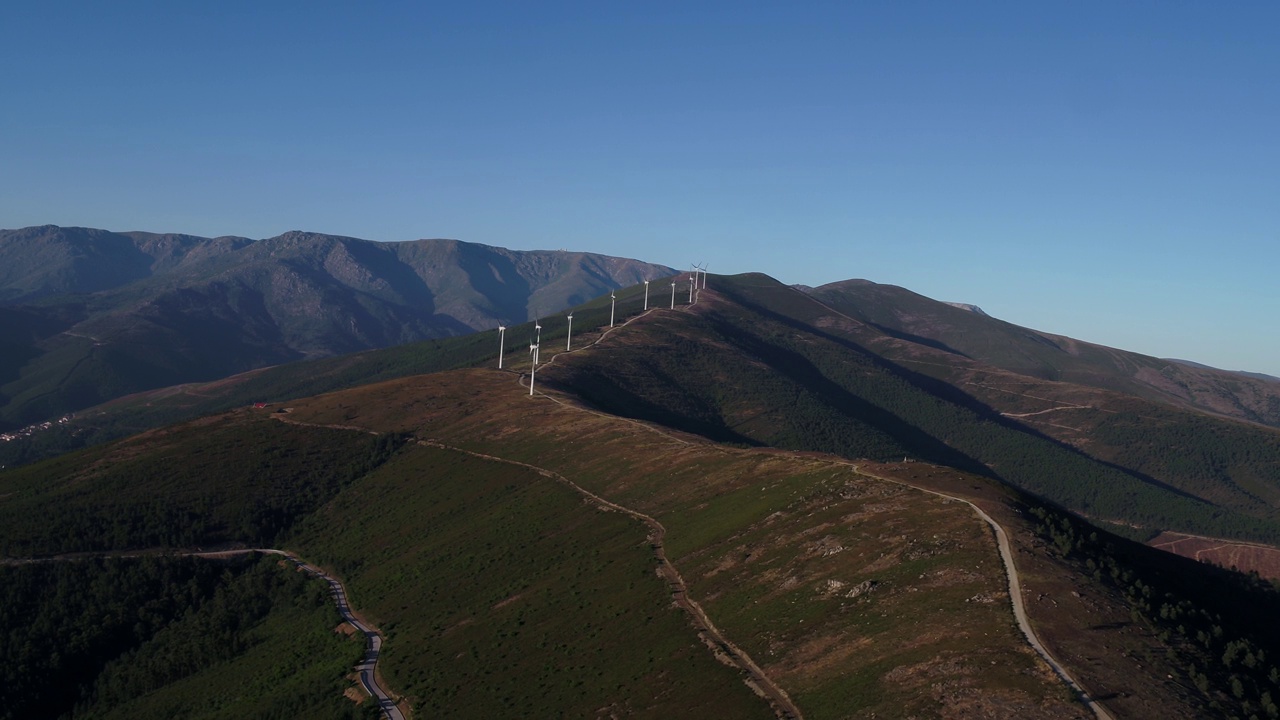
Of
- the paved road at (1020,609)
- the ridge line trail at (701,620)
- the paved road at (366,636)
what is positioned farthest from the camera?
the paved road at (366,636)

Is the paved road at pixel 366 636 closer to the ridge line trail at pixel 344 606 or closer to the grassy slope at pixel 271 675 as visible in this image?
the ridge line trail at pixel 344 606

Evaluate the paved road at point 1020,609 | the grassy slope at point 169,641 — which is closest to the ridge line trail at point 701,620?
the paved road at point 1020,609

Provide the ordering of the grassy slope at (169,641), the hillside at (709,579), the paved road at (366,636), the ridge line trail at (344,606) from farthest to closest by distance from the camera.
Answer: the grassy slope at (169,641), the ridge line trail at (344,606), the paved road at (366,636), the hillside at (709,579)

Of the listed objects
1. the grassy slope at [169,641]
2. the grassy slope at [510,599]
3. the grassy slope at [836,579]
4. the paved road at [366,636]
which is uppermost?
the grassy slope at [836,579]

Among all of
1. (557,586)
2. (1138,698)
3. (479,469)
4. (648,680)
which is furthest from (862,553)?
(479,469)

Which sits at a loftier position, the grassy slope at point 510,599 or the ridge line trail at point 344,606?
the grassy slope at point 510,599

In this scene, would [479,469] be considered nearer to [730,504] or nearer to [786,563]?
[730,504]

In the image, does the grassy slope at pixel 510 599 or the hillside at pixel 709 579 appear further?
the grassy slope at pixel 510 599

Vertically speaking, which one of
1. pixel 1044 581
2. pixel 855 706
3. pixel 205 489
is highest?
pixel 1044 581
